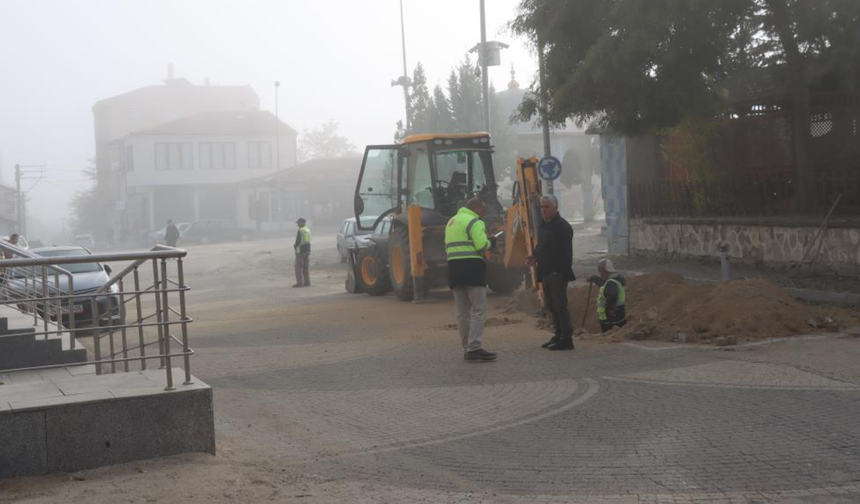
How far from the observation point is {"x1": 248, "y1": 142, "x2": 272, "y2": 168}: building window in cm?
8794

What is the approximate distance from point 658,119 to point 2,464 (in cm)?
1650

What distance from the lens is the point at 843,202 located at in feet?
58.2

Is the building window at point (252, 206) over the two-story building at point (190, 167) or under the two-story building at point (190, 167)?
under

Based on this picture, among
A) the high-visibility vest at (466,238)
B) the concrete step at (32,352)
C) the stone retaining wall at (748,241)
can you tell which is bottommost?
the concrete step at (32,352)

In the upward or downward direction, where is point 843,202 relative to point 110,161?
downward

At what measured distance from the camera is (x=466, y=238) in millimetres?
11492

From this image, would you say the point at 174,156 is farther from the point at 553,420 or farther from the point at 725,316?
the point at 553,420

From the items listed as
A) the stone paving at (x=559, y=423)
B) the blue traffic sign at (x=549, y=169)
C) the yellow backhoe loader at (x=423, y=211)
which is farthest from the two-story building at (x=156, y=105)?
the stone paving at (x=559, y=423)

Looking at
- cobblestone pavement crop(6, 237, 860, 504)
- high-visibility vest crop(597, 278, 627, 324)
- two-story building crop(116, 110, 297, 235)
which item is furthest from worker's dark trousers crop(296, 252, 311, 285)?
two-story building crop(116, 110, 297, 235)

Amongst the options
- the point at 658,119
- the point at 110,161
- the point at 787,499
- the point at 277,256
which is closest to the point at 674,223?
the point at 658,119

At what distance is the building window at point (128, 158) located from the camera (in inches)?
3300

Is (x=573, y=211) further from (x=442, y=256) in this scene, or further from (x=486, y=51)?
(x=442, y=256)

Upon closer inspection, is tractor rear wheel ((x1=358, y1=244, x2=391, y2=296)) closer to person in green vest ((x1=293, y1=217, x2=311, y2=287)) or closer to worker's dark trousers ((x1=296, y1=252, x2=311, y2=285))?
person in green vest ((x1=293, y1=217, x2=311, y2=287))

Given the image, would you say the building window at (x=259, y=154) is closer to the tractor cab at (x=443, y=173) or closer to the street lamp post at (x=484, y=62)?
the street lamp post at (x=484, y=62)
